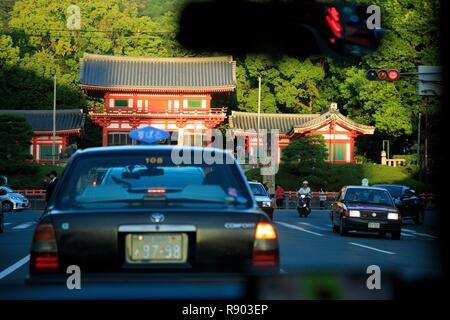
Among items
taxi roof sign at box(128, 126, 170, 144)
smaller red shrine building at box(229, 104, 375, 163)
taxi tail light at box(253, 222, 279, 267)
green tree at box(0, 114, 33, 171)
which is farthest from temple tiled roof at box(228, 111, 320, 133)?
taxi tail light at box(253, 222, 279, 267)

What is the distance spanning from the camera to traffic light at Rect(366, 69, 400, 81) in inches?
651

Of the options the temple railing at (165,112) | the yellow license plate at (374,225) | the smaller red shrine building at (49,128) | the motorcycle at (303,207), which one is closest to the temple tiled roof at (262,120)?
the temple railing at (165,112)

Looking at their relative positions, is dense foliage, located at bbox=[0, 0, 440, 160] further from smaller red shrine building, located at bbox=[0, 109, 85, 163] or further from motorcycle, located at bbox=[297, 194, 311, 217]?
motorcycle, located at bbox=[297, 194, 311, 217]

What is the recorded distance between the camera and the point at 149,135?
5784 centimetres

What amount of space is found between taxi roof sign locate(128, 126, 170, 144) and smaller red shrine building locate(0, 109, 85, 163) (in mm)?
6723

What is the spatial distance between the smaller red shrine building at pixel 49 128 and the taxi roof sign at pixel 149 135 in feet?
22.1

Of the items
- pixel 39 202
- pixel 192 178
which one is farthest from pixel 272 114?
pixel 192 178

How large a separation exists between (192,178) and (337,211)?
1843cm

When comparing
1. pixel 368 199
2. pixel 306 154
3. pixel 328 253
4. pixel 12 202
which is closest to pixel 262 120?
pixel 306 154

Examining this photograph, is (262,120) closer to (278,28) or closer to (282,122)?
(282,122)

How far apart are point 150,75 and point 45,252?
58332 mm

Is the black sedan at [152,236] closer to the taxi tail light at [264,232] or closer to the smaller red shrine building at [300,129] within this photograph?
the taxi tail light at [264,232]

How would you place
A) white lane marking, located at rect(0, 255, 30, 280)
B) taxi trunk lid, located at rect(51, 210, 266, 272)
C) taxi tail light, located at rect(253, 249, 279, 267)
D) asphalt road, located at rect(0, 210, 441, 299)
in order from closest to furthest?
1. taxi trunk lid, located at rect(51, 210, 266, 272)
2. taxi tail light, located at rect(253, 249, 279, 267)
3. white lane marking, located at rect(0, 255, 30, 280)
4. asphalt road, located at rect(0, 210, 441, 299)

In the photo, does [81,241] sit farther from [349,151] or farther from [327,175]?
[349,151]
